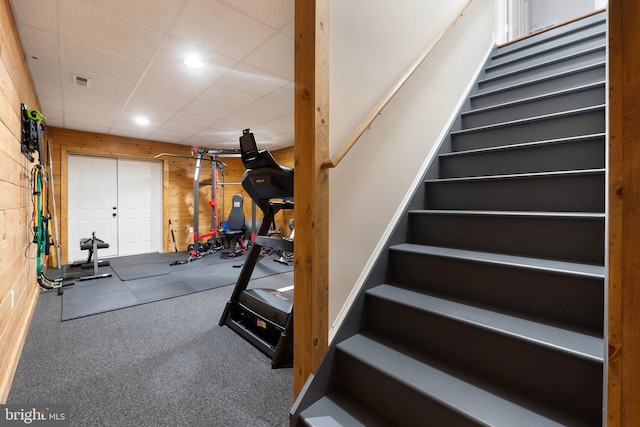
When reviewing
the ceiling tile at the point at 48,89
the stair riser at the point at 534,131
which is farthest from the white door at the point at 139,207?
the stair riser at the point at 534,131

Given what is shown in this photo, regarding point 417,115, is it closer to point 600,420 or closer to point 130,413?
point 600,420

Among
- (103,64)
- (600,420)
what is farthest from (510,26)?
(103,64)

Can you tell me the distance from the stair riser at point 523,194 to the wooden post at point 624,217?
1093 mm

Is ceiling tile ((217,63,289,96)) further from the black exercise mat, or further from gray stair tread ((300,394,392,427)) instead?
gray stair tread ((300,394,392,427))

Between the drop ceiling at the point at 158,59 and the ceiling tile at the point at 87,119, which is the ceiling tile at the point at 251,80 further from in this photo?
the ceiling tile at the point at 87,119

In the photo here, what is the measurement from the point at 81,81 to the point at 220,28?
205cm

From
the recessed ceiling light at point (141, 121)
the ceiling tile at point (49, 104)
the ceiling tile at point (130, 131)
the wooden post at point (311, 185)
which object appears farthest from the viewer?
the ceiling tile at point (130, 131)

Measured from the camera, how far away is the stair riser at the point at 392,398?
41.2 inches

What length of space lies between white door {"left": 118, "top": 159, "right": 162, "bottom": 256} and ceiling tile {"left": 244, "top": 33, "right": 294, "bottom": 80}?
14.9 ft

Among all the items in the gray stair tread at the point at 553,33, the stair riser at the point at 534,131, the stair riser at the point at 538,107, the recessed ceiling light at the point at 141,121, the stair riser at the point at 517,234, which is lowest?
the stair riser at the point at 517,234

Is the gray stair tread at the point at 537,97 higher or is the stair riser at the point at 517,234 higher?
the gray stair tread at the point at 537,97

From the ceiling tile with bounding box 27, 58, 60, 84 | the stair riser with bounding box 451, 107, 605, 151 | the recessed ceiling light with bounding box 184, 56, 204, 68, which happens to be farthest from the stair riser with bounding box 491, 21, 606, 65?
the ceiling tile with bounding box 27, 58, 60, 84

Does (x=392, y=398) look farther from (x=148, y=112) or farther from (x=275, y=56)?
(x=148, y=112)

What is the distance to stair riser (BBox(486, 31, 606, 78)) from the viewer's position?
242cm
